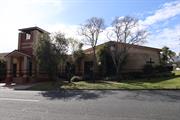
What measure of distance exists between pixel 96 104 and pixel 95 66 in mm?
21646

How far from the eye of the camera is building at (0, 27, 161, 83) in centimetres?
3428

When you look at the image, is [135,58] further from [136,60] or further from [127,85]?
[127,85]

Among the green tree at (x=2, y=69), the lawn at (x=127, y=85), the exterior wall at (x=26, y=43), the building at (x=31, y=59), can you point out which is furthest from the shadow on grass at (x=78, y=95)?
the green tree at (x=2, y=69)

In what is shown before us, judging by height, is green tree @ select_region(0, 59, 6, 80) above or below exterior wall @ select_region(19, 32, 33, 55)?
below

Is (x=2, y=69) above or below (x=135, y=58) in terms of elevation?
below

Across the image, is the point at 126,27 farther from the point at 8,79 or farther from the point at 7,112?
the point at 7,112

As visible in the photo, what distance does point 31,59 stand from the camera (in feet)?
114

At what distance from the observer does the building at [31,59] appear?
34.3m

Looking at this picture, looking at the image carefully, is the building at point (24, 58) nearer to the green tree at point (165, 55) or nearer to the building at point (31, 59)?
the building at point (31, 59)

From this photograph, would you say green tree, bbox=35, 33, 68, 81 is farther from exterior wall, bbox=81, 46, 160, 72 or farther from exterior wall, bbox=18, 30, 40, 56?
exterior wall, bbox=81, 46, 160, 72

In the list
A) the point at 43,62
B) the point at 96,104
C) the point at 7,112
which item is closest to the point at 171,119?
the point at 96,104

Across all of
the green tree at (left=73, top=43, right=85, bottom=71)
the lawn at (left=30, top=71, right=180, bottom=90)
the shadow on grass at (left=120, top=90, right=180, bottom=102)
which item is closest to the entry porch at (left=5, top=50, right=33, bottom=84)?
the green tree at (left=73, top=43, right=85, bottom=71)

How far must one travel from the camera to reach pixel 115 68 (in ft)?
110

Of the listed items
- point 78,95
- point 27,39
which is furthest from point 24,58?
point 78,95
